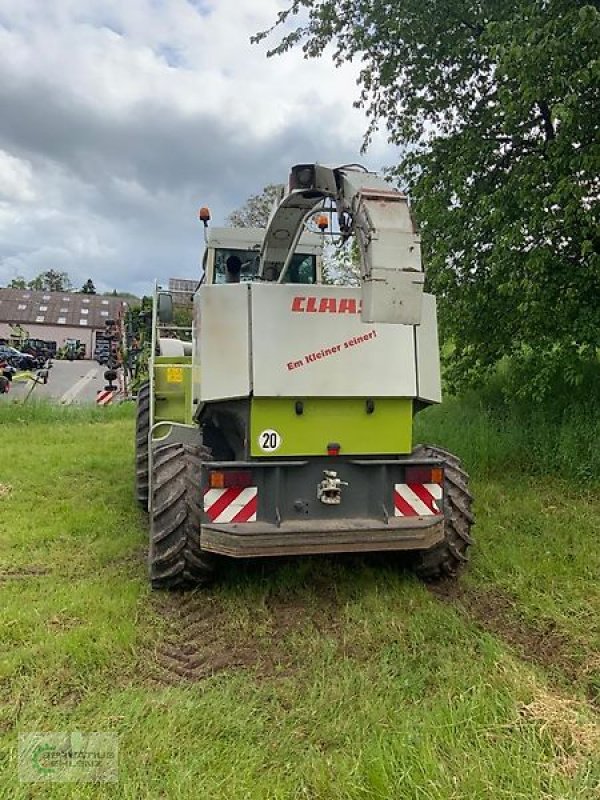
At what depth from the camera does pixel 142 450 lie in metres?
6.45

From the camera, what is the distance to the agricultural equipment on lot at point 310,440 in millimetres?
3932

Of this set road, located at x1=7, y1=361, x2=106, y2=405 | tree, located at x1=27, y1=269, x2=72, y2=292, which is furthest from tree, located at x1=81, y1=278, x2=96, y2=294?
road, located at x1=7, y1=361, x2=106, y2=405

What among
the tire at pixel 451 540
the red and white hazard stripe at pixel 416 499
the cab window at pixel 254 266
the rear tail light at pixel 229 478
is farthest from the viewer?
the cab window at pixel 254 266

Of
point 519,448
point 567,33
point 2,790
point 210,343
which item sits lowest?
point 2,790

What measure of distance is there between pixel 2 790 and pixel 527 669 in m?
2.34

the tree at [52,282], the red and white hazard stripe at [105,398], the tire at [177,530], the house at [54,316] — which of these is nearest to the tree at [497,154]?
the tire at [177,530]

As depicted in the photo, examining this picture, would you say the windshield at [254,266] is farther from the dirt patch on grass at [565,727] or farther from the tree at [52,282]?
the tree at [52,282]

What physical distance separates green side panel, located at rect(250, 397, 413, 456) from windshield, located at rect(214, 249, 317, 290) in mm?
1641

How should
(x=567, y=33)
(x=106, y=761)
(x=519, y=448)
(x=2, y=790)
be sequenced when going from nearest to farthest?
1. (x=2, y=790)
2. (x=106, y=761)
3. (x=567, y=33)
4. (x=519, y=448)

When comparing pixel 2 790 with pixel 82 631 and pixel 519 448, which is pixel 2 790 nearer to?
pixel 82 631

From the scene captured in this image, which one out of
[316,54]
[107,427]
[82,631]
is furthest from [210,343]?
[107,427]

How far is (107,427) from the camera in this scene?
1197 centimetres

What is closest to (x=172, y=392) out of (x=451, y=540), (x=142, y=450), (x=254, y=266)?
(x=142, y=450)

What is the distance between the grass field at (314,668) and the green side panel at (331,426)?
2.98ft
